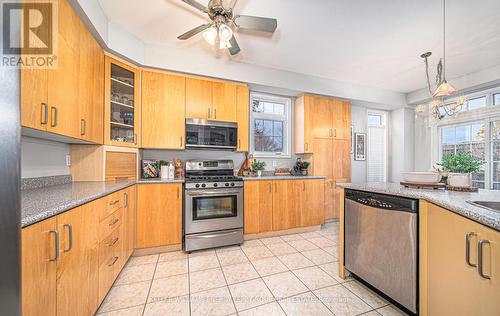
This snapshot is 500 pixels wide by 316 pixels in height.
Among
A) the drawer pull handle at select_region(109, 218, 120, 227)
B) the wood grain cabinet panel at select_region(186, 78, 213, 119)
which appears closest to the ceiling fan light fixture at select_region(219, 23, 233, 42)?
the wood grain cabinet panel at select_region(186, 78, 213, 119)

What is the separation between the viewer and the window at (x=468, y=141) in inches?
137

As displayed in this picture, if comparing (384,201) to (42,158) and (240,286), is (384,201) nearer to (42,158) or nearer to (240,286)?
(240,286)

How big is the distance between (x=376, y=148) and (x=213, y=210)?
13.4 feet

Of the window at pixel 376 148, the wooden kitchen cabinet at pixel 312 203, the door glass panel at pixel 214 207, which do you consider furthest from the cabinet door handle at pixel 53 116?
the window at pixel 376 148

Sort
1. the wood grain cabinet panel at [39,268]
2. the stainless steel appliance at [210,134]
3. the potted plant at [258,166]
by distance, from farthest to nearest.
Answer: the potted plant at [258,166] → the stainless steel appliance at [210,134] → the wood grain cabinet panel at [39,268]

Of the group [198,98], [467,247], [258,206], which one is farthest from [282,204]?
[467,247]

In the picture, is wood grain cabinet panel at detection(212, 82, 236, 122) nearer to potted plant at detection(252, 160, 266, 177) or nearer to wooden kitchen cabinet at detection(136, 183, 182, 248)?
potted plant at detection(252, 160, 266, 177)

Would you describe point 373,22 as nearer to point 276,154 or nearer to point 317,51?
point 317,51

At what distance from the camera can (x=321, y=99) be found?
377cm

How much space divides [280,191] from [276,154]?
0.93m

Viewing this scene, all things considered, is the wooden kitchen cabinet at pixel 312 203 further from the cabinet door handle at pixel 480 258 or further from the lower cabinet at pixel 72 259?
the lower cabinet at pixel 72 259

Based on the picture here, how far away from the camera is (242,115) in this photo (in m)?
3.18

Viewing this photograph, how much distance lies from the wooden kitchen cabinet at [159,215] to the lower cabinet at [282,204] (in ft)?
3.22

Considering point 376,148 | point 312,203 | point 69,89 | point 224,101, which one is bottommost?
point 312,203
